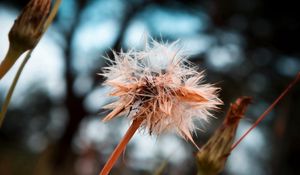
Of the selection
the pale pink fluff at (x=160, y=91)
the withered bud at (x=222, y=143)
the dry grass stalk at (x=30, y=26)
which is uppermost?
the dry grass stalk at (x=30, y=26)

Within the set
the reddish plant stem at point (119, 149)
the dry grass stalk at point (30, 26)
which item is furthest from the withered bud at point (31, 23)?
the reddish plant stem at point (119, 149)

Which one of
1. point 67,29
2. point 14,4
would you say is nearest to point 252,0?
point 67,29

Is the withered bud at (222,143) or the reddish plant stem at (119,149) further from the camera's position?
the withered bud at (222,143)

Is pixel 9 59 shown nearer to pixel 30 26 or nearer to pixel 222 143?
pixel 30 26

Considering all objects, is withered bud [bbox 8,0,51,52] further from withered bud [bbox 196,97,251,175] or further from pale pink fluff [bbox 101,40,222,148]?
withered bud [bbox 196,97,251,175]

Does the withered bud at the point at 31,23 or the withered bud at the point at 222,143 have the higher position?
the withered bud at the point at 31,23

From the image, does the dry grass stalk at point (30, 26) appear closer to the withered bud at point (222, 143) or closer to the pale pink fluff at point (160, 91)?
the pale pink fluff at point (160, 91)

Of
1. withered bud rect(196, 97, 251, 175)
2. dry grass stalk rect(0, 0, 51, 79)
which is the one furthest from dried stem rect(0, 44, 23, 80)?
withered bud rect(196, 97, 251, 175)
